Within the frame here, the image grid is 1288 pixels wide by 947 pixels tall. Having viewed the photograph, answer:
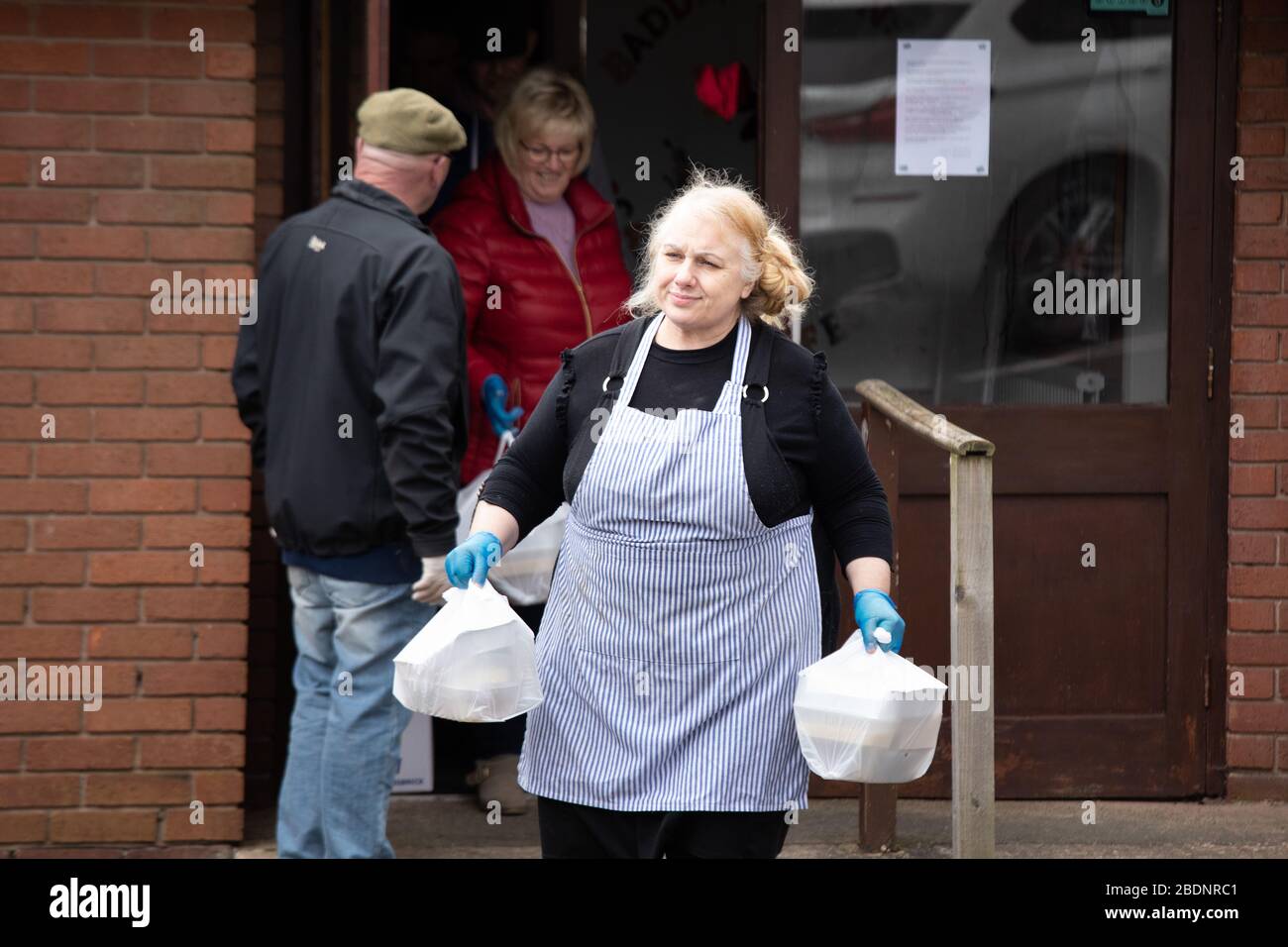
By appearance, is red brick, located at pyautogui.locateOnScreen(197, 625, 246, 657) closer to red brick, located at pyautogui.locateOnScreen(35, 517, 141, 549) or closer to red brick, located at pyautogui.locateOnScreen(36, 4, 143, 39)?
red brick, located at pyautogui.locateOnScreen(35, 517, 141, 549)

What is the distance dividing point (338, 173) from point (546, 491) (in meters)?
2.53

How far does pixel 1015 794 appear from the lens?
5496 millimetres

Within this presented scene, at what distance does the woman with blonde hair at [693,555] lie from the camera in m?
3.16

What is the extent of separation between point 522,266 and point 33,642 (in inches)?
71.6

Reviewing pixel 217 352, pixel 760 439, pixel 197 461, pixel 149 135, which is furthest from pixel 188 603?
pixel 760 439

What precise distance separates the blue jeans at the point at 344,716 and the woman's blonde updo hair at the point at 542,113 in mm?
1658

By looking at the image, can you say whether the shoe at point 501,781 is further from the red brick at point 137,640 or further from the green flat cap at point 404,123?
the green flat cap at point 404,123

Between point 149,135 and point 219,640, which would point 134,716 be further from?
point 149,135

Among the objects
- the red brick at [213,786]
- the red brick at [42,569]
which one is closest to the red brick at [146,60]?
the red brick at [42,569]

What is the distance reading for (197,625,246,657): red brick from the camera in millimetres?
5055

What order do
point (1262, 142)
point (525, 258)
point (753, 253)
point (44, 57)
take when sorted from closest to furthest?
point (753, 253)
point (44, 57)
point (1262, 142)
point (525, 258)

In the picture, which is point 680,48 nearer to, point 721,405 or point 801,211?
point 801,211

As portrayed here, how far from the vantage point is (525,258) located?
5.50 meters

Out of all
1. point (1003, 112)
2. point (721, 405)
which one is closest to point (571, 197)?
point (1003, 112)
